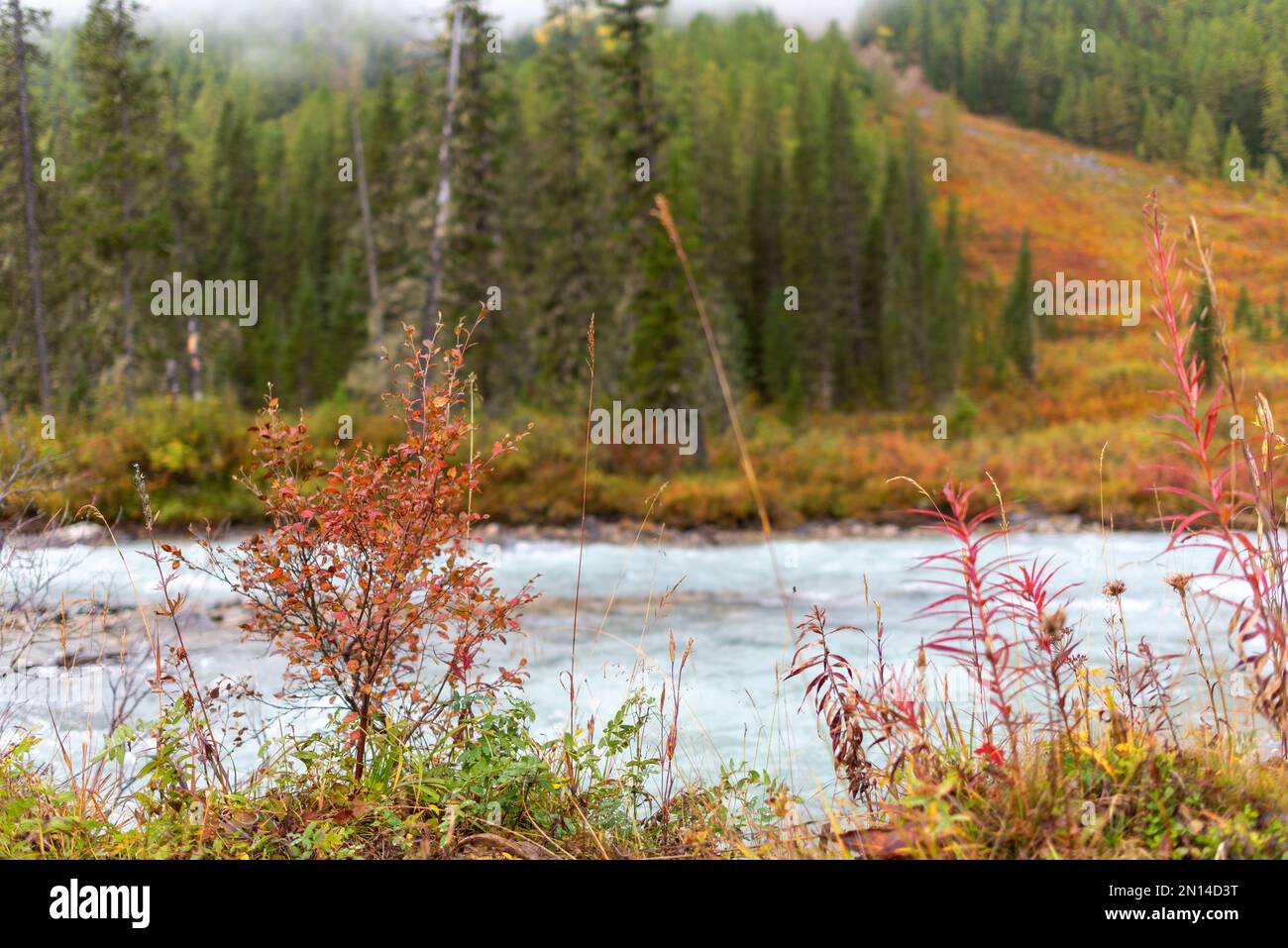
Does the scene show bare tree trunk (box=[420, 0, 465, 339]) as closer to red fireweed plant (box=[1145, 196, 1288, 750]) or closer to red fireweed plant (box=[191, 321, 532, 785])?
red fireweed plant (box=[191, 321, 532, 785])

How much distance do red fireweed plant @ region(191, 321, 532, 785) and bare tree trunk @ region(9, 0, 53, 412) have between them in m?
23.1

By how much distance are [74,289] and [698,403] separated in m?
21.4

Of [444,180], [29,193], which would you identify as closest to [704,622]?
[444,180]

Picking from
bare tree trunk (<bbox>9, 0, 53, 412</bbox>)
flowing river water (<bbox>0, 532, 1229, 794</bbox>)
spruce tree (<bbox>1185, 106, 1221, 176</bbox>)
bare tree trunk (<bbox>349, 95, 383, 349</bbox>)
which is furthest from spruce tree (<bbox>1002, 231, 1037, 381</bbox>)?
bare tree trunk (<bbox>9, 0, 53, 412</bbox>)

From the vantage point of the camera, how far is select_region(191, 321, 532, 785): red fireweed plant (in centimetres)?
334

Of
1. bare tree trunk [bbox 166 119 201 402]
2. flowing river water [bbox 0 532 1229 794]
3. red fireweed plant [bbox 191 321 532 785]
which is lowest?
flowing river water [bbox 0 532 1229 794]

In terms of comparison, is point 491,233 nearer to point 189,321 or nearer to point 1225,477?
point 189,321

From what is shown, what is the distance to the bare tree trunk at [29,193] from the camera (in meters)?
22.7

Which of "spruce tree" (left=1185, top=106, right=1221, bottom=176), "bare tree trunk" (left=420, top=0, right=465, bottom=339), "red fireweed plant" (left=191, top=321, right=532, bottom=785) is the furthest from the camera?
"bare tree trunk" (left=420, top=0, right=465, bottom=339)

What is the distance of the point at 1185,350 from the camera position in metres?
2.75

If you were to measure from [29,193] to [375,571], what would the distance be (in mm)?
25915

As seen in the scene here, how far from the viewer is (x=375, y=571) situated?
141 inches
